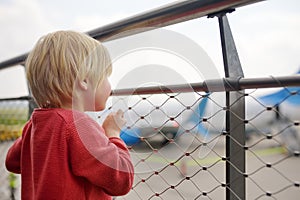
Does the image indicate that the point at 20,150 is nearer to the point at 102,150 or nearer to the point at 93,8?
the point at 102,150

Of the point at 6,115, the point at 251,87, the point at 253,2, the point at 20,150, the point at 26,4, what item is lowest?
the point at 6,115

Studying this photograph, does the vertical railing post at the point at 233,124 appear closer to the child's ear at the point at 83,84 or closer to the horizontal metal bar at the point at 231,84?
the horizontal metal bar at the point at 231,84

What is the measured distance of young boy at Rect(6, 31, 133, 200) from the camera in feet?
2.16

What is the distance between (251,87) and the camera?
0.67m

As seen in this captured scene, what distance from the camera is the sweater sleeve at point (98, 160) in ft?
2.12

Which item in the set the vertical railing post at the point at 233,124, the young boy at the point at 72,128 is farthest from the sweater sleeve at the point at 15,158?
the vertical railing post at the point at 233,124

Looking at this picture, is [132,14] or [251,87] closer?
[251,87]

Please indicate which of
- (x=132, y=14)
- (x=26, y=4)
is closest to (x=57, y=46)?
(x=132, y=14)

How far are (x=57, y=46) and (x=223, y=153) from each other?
1.37 ft

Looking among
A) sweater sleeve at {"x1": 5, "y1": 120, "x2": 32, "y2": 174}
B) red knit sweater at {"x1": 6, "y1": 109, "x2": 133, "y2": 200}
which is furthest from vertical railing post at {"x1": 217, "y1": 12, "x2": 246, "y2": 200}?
sweater sleeve at {"x1": 5, "y1": 120, "x2": 32, "y2": 174}

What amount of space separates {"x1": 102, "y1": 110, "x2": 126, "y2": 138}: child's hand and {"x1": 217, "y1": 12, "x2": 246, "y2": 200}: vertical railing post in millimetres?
232

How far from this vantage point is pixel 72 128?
674 mm

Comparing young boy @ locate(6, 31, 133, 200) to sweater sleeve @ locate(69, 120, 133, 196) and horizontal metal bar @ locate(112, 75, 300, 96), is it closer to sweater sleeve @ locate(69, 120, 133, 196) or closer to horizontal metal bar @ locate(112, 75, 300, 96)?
sweater sleeve @ locate(69, 120, 133, 196)

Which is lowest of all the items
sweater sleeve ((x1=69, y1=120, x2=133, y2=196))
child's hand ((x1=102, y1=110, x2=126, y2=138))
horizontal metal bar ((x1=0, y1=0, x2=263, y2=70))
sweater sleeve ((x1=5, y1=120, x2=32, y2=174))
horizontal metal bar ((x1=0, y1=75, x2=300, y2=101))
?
sweater sleeve ((x1=5, y1=120, x2=32, y2=174))
